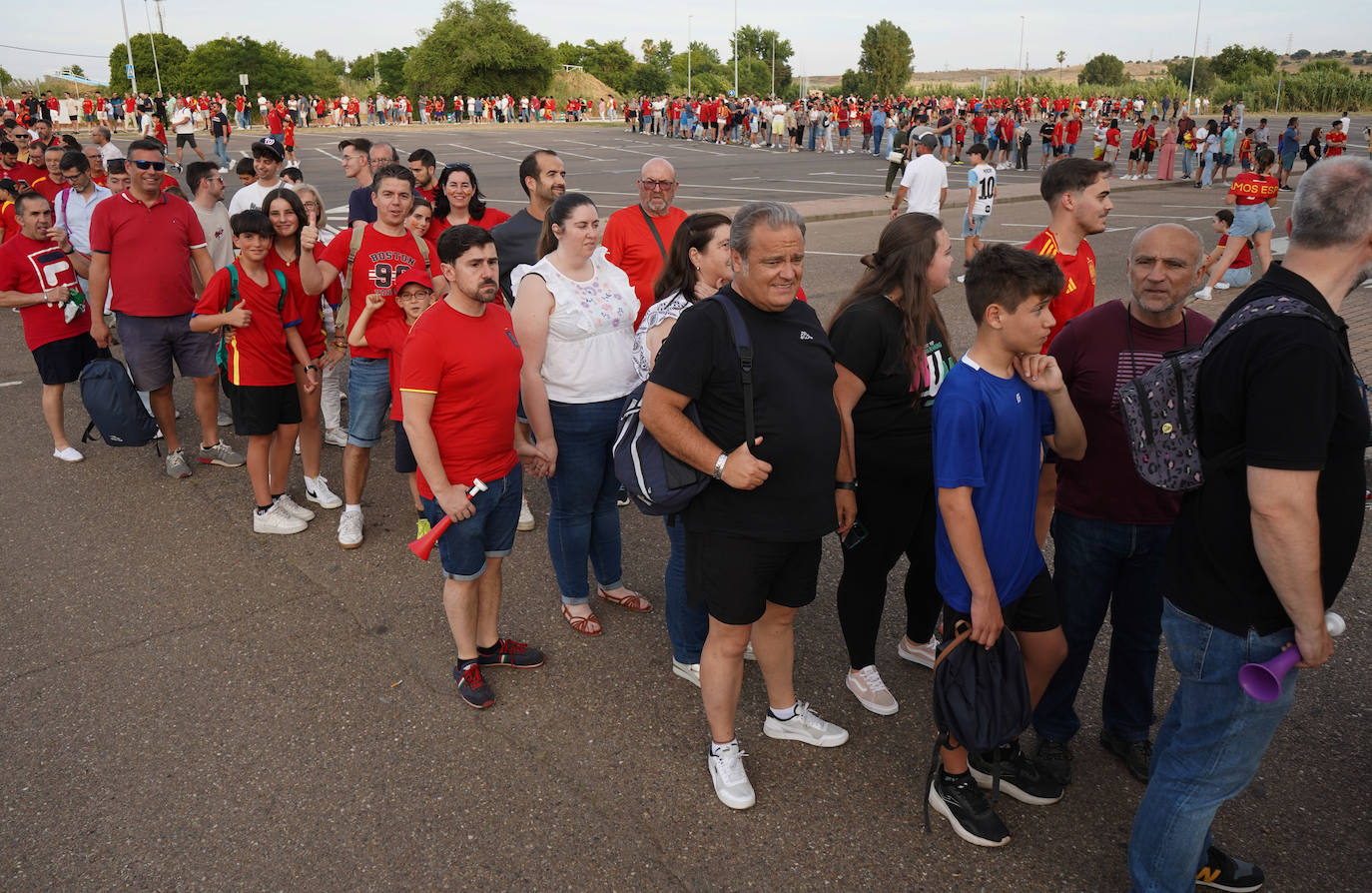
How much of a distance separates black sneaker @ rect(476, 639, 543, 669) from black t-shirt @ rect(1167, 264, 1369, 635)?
265cm

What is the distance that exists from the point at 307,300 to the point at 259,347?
0.43 meters

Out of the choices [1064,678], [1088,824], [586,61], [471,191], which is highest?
[586,61]

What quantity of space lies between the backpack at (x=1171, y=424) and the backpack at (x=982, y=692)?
2.45 ft

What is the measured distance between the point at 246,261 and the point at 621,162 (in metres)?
27.7

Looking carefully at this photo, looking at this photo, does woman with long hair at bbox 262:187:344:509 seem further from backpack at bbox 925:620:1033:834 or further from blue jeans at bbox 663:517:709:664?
backpack at bbox 925:620:1033:834

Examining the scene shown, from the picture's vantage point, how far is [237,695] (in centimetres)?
385

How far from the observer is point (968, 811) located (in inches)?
119

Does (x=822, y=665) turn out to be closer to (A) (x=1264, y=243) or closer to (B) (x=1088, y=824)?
(B) (x=1088, y=824)

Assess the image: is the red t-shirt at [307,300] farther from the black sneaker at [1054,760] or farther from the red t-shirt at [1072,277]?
the black sneaker at [1054,760]

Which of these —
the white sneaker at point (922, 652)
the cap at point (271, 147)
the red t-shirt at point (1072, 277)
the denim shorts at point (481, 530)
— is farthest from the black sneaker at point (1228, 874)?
the cap at point (271, 147)

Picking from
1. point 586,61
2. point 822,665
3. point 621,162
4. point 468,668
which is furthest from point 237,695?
point 586,61

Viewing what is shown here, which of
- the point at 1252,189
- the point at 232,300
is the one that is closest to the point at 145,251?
the point at 232,300

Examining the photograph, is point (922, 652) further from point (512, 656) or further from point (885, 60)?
point (885, 60)

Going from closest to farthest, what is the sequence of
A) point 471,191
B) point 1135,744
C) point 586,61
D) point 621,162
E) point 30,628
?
point 1135,744 → point 30,628 → point 471,191 → point 621,162 → point 586,61
